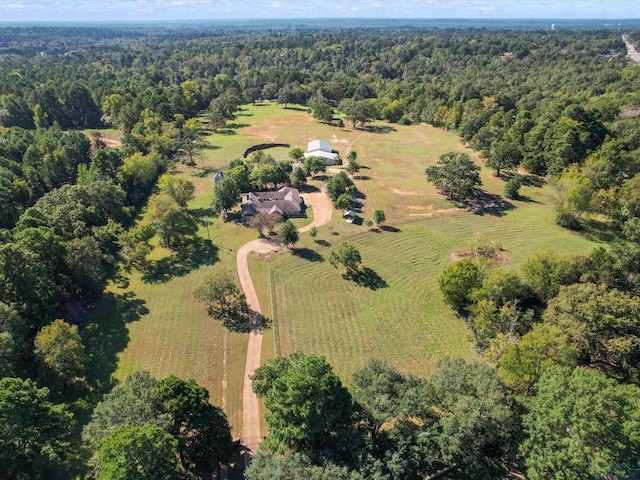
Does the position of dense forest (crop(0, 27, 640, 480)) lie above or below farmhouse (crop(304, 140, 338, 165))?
above

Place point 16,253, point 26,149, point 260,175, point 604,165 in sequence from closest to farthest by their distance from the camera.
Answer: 1. point 16,253
2. point 604,165
3. point 260,175
4. point 26,149

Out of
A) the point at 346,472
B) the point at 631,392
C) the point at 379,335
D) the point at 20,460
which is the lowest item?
the point at 379,335

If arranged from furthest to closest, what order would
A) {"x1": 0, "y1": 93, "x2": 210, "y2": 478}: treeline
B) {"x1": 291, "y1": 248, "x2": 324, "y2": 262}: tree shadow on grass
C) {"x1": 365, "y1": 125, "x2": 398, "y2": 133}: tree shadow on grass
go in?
{"x1": 365, "y1": 125, "x2": 398, "y2": 133}: tree shadow on grass < {"x1": 291, "y1": 248, "x2": 324, "y2": 262}: tree shadow on grass < {"x1": 0, "y1": 93, "x2": 210, "y2": 478}: treeline

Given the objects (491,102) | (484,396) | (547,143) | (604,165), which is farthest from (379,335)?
(491,102)

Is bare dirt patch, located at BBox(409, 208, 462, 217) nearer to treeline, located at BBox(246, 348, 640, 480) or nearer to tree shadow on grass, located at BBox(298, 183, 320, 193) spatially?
tree shadow on grass, located at BBox(298, 183, 320, 193)

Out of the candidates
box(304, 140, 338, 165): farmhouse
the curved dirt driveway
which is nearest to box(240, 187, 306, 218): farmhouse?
the curved dirt driveway

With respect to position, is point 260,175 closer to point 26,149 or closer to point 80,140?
point 80,140
